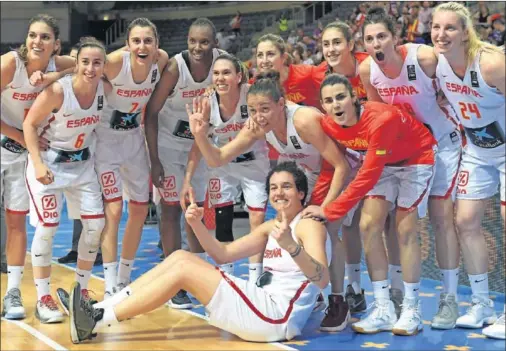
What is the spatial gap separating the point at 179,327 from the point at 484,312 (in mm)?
A: 1408

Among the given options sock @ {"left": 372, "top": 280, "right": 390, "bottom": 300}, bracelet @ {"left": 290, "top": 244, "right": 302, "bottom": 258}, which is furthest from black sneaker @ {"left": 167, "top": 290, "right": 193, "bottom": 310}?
bracelet @ {"left": 290, "top": 244, "right": 302, "bottom": 258}

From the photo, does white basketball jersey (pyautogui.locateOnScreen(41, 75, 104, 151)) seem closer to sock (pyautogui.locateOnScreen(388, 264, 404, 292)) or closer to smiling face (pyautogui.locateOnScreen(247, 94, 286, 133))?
smiling face (pyautogui.locateOnScreen(247, 94, 286, 133))

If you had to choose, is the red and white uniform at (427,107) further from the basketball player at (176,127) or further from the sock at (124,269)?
the sock at (124,269)

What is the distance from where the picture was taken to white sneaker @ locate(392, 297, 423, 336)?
130 inches

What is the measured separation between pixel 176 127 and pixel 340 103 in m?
1.13

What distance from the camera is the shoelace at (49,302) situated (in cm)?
361

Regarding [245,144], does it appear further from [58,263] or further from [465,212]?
A: [58,263]

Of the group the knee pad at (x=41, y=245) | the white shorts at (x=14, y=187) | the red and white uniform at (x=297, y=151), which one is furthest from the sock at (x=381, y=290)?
the white shorts at (x=14, y=187)

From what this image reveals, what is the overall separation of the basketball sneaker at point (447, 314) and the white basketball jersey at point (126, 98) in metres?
1.77

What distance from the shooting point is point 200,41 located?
374cm

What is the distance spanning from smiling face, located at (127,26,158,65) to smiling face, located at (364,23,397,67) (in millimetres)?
1044

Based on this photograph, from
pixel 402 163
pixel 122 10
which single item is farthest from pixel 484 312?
pixel 122 10

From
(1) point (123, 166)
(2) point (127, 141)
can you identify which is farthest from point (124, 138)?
(1) point (123, 166)

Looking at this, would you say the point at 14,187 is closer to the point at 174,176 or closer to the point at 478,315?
the point at 174,176
